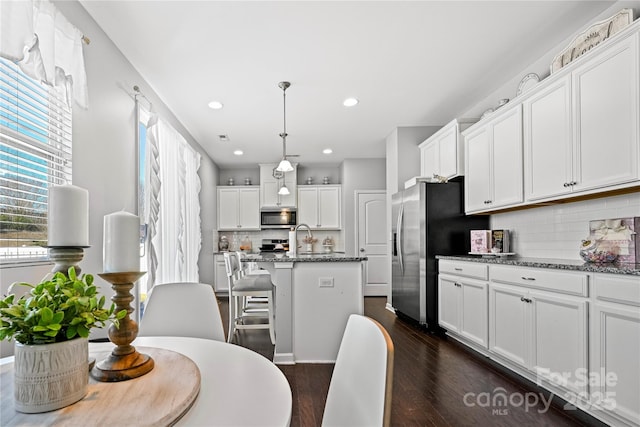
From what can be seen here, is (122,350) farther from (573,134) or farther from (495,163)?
(495,163)

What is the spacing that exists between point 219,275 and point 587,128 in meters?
6.15

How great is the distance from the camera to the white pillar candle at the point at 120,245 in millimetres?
893

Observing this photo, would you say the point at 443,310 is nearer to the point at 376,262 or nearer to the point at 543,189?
the point at 543,189

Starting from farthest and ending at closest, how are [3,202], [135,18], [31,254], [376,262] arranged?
[376,262]
[135,18]
[31,254]
[3,202]

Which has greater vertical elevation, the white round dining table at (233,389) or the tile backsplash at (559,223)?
the tile backsplash at (559,223)

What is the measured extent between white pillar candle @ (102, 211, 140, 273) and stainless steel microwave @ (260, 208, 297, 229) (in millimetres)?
6311

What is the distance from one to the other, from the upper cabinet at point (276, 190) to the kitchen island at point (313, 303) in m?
4.12

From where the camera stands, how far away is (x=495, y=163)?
3.36m

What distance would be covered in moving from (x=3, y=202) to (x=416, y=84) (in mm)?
3531

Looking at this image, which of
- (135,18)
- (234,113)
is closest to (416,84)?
(234,113)

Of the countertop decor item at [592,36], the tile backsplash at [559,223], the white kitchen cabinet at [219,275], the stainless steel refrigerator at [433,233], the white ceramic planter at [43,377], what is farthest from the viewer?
the white kitchen cabinet at [219,275]

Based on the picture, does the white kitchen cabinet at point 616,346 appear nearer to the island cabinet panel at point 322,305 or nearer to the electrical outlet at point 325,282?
the island cabinet panel at point 322,305

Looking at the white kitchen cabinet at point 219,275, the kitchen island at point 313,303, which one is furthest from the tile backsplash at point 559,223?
the white kitchen cabinet at point 219,275

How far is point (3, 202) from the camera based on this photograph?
66.1 inches
